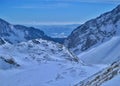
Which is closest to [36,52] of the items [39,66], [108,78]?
[39,66]

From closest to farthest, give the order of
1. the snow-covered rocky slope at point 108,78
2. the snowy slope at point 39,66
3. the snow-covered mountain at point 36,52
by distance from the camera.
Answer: the snow-covered rocky slope at point 108,78
the snowy slope at point 39,66
the snow-covered mountain at point 36,52

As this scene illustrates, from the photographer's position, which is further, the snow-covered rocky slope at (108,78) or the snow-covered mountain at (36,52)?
the snow-covered mountain at (36,52)

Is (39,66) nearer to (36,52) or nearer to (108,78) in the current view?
(36,52)

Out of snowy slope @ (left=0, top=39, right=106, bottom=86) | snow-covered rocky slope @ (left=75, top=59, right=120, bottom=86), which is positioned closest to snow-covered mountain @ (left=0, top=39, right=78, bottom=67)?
snowy slope @ (left=0, top=39, right=106, bottom=86)

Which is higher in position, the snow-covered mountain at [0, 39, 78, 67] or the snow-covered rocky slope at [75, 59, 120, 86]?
the snow-covered mountain at [0, 39, 78, 67]

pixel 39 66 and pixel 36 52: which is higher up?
pixel 36 52

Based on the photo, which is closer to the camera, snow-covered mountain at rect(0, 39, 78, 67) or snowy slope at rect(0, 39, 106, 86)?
snowy slope at rect(0, 39, 106, 86)

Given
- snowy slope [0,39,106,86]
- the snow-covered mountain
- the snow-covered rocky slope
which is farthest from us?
the snow-covered mountain

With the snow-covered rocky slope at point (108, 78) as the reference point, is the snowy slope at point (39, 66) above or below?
above

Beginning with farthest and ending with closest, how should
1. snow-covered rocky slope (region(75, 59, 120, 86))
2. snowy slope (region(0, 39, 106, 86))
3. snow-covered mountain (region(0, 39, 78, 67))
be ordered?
snow-covered mountain (region(0, 39, 78, 67)) < snowy slope (region(0, 39, 106, 86)) < snow-covered rocky slope (region(75, 59, 120, 86))

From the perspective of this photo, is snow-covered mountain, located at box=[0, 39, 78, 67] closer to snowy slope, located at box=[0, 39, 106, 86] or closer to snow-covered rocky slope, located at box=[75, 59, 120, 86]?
snowy slope, located at box=[0, 39, 106, 86]

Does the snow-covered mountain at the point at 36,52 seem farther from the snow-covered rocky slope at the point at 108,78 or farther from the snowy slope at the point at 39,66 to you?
the snow-covered rocky slope at the point at 108,78

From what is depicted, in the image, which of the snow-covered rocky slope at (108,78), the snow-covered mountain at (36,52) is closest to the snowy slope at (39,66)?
the snow-covered mountain at (36,52)

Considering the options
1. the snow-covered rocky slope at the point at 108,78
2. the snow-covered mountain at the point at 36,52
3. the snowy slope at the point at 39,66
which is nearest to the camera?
the snow-covered rocky slope at the point at 108,78
